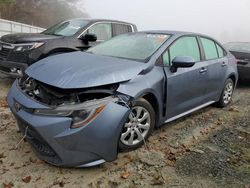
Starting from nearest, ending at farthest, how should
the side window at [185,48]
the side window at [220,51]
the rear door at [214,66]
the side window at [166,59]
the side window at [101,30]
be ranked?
1. the side window at [166,59]
2. the side window at [185,48]
3. the rear door at [214,66]
4. the side window at [220,51]
5. the side window at [101,30]

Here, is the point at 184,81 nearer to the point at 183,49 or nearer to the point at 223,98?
the point at 183,49

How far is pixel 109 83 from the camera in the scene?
3.56 meters

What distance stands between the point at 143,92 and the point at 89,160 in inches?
43.0

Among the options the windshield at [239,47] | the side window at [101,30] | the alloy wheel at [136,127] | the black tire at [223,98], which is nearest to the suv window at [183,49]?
the alloy wheel at [136,127]

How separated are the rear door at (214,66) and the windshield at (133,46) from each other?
1.12 m

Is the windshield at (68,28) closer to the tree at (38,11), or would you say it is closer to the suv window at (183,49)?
the suv window at (183,49)

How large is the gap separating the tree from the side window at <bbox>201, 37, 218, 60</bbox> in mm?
16355

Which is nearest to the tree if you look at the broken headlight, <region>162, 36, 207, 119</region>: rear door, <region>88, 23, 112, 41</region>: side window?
<region>88, 23, 112, 41</region>: side window

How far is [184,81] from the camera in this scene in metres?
4.62

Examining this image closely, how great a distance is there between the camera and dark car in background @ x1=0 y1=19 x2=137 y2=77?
247 inches

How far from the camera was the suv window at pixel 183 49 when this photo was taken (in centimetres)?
449

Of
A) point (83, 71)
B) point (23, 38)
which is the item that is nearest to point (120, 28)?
point (23, 38)

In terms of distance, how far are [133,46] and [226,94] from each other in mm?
2630

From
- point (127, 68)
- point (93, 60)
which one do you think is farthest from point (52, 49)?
point (127, 68)
